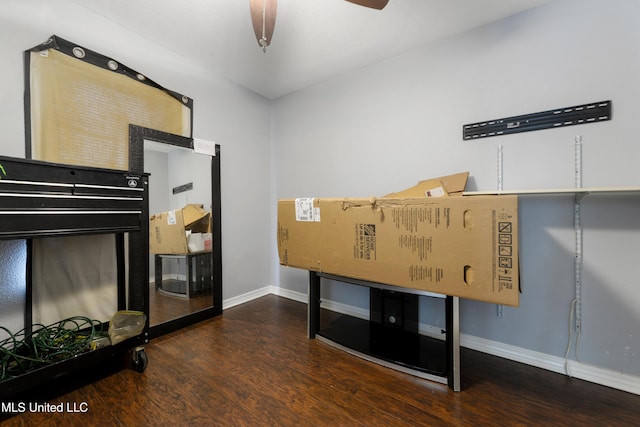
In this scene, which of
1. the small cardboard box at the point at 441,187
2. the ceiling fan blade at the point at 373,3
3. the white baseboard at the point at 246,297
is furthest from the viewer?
the white baseboard at the point at 246,297

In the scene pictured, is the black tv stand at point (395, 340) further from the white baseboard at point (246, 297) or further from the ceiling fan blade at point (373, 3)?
the ceiling fan blade at point (373, 3)

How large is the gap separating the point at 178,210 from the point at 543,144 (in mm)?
2713

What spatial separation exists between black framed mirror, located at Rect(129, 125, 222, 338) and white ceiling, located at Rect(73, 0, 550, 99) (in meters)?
0.75

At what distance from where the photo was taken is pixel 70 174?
1.26m

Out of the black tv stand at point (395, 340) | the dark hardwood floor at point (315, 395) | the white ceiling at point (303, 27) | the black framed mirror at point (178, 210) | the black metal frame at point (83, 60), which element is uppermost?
the white ceiling at point (303, 27)

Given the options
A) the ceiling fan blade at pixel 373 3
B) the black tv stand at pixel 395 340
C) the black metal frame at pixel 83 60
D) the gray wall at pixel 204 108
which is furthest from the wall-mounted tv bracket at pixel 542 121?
the black metal frame at pixel 83 60

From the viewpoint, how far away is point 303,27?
1.81m

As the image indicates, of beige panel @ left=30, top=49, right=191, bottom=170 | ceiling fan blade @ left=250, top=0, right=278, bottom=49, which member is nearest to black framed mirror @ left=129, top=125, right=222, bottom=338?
beige panel @ left=30, top=49, right=191, bottom=170

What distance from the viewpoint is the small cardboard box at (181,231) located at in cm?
202

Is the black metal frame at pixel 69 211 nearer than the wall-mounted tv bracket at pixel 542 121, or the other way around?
the black metal frame at pixel 69 211

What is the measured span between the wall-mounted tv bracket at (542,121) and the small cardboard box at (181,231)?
7.48ft

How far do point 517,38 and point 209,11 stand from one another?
204cm

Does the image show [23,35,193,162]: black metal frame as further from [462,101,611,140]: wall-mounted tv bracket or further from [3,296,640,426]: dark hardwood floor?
[462,101,611,140]: wall-mounted tv bracket

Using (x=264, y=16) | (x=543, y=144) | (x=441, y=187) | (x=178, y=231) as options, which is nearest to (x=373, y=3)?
(x=264, y=16)
